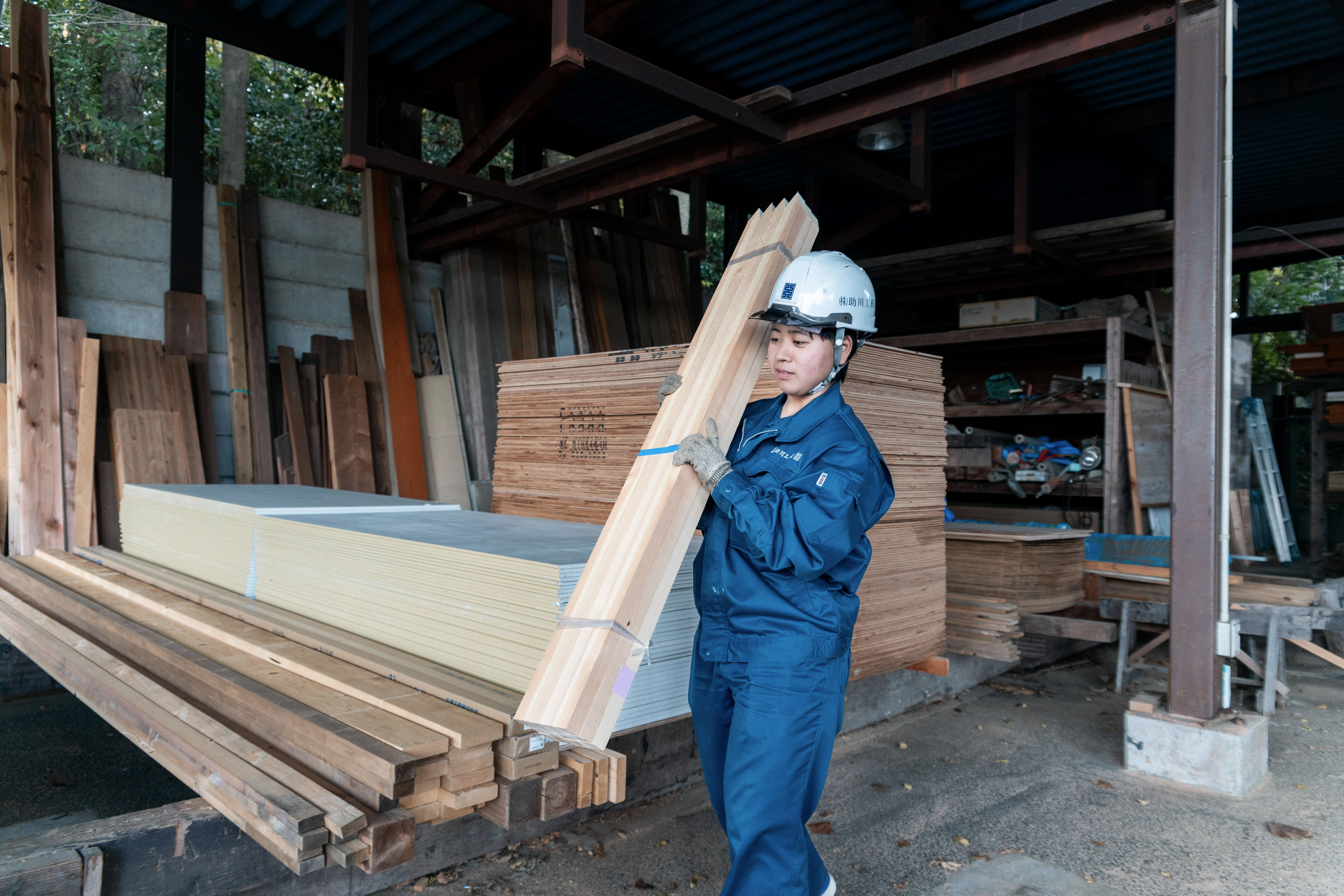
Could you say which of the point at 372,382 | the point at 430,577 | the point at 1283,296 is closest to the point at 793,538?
the point at 430,577

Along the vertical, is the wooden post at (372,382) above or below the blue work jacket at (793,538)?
above

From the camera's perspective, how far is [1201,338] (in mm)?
3891

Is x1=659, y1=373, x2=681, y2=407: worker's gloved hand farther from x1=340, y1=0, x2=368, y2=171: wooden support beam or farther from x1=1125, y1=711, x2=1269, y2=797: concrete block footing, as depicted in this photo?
x1=340, y1=0, x2=368, y2=171: wooden support beam

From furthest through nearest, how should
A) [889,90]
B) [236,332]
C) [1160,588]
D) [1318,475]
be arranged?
[1318,475] < [236,332] < [1160,588] < [889,90]

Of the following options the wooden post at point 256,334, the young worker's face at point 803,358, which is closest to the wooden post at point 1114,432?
the young worker's face at point 803,358

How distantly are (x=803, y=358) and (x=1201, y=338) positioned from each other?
101 inches

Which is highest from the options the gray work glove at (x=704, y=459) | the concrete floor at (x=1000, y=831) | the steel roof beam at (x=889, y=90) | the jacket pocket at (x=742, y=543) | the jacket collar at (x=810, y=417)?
the steel roof beam at (x=889, y=90)

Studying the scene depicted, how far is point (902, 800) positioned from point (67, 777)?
4.38 m

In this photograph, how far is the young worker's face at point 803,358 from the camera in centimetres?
241

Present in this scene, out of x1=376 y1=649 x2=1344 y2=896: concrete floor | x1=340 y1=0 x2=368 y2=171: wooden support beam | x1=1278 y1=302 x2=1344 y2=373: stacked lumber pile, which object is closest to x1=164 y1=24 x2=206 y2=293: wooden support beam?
x1=340 y1=0 x2=368 y2=171: wooden support beam

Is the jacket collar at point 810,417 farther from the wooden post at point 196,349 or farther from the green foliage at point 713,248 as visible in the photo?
the green foliage at point 713,248

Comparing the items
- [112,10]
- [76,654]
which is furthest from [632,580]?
[112,10]

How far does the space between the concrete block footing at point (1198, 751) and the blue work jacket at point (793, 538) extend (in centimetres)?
261

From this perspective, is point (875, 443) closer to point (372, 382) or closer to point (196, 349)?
point (372, 382)
